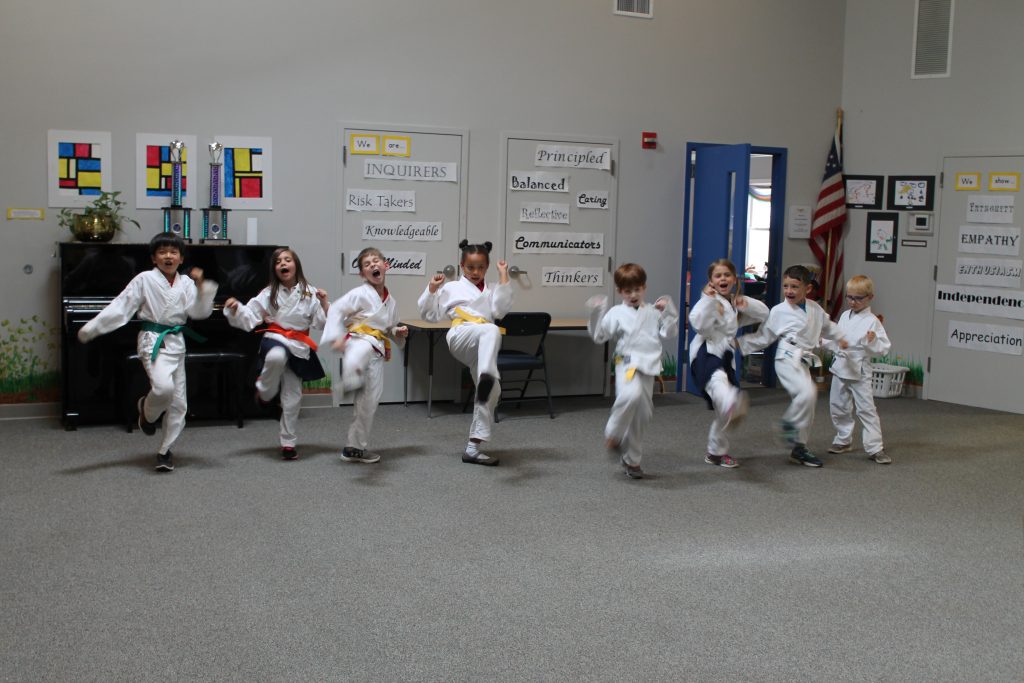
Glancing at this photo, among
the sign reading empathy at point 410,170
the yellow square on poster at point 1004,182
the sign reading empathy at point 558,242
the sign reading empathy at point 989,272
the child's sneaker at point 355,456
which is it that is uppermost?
the yellow square on poster at point 1004,182

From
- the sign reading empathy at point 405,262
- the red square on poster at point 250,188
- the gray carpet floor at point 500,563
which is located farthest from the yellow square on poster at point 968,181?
the red square on poster at point 250,188

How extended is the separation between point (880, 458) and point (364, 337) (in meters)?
3.24

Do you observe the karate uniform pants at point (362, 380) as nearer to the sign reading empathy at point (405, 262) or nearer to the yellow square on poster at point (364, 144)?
the sign reading empathy at point (405, 262)

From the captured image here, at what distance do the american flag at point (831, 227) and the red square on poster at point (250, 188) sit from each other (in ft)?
16.1

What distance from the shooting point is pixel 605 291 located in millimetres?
8320

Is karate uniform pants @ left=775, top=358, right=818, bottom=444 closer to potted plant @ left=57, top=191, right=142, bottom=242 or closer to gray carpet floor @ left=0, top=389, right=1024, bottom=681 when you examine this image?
gray carpet floor @ left=0, top=389, right=1024, bottom=681

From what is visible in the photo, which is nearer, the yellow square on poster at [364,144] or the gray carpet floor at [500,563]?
the gray carpet floor at [500,563]

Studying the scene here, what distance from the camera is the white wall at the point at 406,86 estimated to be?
677 centimetres

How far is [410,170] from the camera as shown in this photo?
7645 millimetres

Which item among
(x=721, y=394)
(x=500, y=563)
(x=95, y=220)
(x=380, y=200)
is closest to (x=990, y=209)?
(x=721, y=394)

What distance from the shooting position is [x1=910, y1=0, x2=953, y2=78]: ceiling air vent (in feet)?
27.4

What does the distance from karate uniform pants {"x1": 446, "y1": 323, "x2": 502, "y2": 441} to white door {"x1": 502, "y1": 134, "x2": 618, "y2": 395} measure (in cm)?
227

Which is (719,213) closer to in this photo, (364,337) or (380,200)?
(380,200)

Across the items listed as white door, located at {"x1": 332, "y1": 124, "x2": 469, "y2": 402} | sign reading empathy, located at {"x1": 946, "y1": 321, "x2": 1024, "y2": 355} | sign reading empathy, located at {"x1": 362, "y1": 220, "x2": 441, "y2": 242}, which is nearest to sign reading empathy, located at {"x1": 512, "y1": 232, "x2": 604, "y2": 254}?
white door, located at {"x1": 332, "y1": 124, "x2": 469, "y2": 402}
